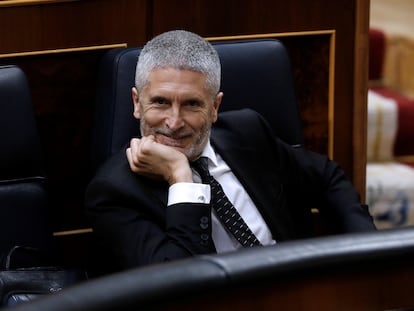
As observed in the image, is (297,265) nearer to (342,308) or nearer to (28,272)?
(342,308)

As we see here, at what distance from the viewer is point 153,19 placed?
6.12ft

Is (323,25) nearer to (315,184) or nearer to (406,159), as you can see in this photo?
(315,184)

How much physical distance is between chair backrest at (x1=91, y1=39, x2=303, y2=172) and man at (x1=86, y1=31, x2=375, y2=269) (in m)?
0.06

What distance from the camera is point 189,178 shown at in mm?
1504

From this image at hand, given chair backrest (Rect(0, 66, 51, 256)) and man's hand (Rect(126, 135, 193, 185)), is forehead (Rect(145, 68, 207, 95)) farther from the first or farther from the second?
chair backrest (Rect(0, 66, 51, 256))

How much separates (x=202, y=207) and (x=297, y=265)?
617mm

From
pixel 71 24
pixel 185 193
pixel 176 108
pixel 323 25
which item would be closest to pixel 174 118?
pixel 176 108

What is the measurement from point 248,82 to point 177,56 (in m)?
0.26

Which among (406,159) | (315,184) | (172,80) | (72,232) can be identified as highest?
(172,80)

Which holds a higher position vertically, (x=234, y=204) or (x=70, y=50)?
(x=70, y=50)

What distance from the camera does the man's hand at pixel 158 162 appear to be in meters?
1.50

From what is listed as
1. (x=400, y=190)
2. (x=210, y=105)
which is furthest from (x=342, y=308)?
(x=400, y=190)

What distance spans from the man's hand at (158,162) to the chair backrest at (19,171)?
0.17 metres

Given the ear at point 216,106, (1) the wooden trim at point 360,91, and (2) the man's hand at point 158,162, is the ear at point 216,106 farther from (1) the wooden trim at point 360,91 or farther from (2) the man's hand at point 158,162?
(1) the wooden trim at point 360,91
